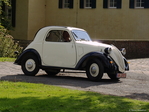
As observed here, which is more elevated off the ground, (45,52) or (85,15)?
(85,15)

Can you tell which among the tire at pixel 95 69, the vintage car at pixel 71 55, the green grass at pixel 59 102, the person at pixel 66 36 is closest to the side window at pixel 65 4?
the vintage car at pixel 71 55

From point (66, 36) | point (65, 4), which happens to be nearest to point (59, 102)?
point (66, 36)

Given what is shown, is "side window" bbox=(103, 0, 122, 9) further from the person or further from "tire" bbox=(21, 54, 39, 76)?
"tire" bbox=(21, 54, 39, 76)

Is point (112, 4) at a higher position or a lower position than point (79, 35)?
higher

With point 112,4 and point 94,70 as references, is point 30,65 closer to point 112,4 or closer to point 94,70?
point 94,70

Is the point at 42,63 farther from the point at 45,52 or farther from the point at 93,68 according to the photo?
the point at 93,68

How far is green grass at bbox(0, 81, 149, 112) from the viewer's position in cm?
721

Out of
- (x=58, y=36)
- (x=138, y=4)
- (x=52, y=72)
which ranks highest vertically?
(x=138, y=4)

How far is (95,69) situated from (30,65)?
2.55 meters

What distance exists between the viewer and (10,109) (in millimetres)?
7023

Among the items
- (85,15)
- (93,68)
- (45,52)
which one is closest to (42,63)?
(45,52)

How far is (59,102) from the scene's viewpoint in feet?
25.6

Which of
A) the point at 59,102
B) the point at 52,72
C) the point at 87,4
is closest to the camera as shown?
the point at 59,102

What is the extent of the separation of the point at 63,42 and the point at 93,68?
61.7 inches
